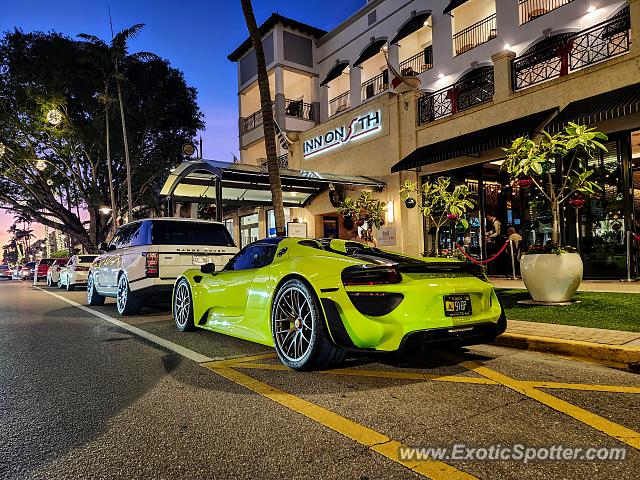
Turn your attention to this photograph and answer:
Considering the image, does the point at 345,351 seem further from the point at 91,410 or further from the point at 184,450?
the point at 91,410

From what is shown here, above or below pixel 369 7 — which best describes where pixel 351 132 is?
below

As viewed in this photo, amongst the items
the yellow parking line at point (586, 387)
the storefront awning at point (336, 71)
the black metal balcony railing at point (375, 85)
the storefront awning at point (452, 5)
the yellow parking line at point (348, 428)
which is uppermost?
the storefront awning at point (336, 71)

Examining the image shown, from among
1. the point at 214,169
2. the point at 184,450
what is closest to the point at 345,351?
the point at 184,450

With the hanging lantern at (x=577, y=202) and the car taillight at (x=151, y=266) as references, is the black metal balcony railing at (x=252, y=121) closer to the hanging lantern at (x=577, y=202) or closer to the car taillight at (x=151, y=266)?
the hanging lantern at (x=577, y=202)

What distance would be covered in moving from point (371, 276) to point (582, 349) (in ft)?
8.24

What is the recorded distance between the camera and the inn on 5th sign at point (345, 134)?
17.9 m

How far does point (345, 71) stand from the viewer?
90.4 ft

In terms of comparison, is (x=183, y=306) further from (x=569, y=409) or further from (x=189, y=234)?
(x=569, y=409)

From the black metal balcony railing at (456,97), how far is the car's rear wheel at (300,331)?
1210 cm

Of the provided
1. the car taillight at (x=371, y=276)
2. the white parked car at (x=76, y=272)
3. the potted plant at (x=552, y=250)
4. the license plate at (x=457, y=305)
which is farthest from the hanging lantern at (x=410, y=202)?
the white parked car at (x=76, y=272)

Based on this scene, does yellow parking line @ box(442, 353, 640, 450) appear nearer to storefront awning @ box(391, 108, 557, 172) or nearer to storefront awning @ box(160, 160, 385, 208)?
storefront awning @ box(391, 108, 557, 172)

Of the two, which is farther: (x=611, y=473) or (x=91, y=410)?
(x=91, y=410)

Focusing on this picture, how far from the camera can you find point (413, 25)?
2106 cm

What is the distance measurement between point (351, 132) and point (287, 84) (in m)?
12.6
